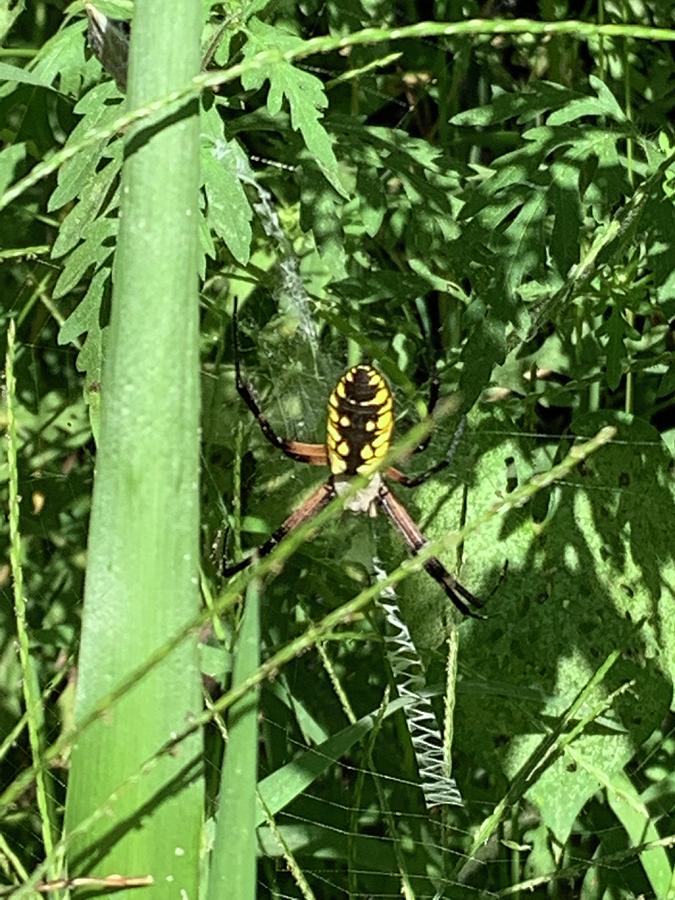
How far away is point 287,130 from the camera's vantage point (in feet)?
6.91

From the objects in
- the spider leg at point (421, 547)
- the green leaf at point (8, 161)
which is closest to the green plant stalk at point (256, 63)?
the green leaf at point (8, 161)

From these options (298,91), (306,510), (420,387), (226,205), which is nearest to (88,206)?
(226,205)

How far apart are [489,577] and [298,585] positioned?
1.22ft

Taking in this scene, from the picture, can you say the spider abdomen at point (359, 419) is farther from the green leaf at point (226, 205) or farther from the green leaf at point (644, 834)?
the green leaf at point (644, 834)

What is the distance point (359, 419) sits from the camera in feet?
7.69

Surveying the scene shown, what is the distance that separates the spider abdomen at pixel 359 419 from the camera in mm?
2281

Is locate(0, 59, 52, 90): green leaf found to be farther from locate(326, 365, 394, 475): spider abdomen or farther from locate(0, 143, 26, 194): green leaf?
locate(326, 365, 394, 475): spider abdomen

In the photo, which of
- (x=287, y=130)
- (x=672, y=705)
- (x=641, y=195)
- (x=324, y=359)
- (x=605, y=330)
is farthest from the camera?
(x=324, y=359)

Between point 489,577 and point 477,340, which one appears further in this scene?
point 489,577

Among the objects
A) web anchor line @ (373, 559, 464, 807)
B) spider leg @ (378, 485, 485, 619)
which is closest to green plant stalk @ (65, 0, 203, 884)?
web anchor line @ (373, 559, 464, 807)

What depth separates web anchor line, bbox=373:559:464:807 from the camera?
2.05 metres

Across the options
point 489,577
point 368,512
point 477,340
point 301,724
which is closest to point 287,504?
point 368,512

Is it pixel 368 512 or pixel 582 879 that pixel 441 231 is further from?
pixel 582 879

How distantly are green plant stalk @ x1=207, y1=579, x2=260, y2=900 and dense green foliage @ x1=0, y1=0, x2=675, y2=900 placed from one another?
719 millimetres
